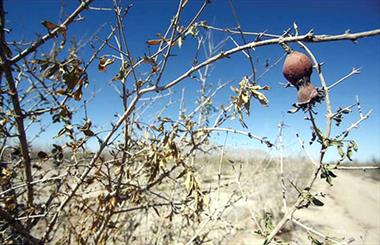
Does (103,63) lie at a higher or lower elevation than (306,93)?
higher

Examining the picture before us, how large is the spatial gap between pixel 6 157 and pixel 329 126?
2899 millimetres

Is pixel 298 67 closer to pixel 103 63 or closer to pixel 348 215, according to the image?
pixel 103 63

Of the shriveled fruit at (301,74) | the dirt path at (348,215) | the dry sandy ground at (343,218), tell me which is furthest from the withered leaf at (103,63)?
the dirt path at (348,215)

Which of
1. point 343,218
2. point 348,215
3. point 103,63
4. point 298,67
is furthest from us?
point 348,215

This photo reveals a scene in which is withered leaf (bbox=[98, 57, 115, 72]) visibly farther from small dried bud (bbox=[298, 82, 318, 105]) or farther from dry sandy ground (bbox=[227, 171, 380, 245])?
dry sandy ground (bbox=[227, 171, 380, 245])

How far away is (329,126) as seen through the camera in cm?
106

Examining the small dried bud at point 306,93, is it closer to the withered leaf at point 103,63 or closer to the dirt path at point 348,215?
the withered leaf at point 103,63

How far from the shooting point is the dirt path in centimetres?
730

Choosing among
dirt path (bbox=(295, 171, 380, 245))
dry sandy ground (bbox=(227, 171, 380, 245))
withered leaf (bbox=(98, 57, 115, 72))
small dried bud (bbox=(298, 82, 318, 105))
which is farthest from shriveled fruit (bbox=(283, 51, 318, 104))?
dirt path (bbox=(295, 171, 380, 245))

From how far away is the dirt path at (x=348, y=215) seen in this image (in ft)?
24.0

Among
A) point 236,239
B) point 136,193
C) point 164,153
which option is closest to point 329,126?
point 164,153

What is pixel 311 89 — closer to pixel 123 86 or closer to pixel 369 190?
pixel 123 86

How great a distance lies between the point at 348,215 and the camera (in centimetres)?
889

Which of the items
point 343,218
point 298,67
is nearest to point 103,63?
point 298,67
